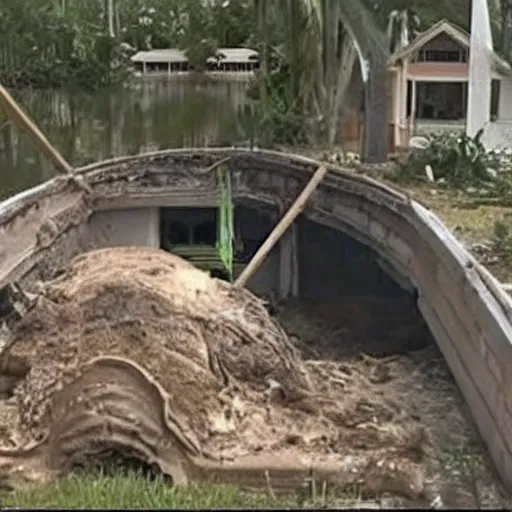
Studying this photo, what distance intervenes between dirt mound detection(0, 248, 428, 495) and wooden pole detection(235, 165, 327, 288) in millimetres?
2351

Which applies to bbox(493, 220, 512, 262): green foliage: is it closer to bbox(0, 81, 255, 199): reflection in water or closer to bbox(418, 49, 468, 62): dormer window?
bbox(0, 81, 255, 199): reflection in water

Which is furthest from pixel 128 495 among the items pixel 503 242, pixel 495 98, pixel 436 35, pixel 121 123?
pixel 121 123

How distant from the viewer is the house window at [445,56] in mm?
Result: 29734

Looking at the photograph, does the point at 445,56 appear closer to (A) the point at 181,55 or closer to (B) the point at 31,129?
(B) the point at 31,129

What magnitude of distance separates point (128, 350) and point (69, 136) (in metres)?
28.9

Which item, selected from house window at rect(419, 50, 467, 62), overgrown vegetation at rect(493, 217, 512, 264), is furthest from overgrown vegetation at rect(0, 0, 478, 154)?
overgrown vegetation at rect(493, 217, 512, 264)

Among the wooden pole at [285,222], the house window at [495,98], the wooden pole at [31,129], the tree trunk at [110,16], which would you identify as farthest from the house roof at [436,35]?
the tree trunk at [110,16]

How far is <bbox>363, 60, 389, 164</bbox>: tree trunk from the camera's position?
23078mm

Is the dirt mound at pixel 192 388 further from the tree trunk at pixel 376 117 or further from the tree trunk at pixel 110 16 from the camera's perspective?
the tree trunk at pixel 110 16

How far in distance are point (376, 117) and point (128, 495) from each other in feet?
59.4

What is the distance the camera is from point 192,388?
28.1ft

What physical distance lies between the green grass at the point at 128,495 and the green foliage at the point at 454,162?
12771mm

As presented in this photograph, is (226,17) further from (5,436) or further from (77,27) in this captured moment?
(5,436)

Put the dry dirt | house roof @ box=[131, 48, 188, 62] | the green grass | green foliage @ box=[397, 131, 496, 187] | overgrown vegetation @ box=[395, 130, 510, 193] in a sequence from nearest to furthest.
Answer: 1. the green grass
2. the dry dirt
3. overgrown vegetation @ box=[395, 130, 510, 193]
4. green foliage @ box=[397, 131, 496, 187]
5. house roof @ box=[131, 48, 188, 62]
